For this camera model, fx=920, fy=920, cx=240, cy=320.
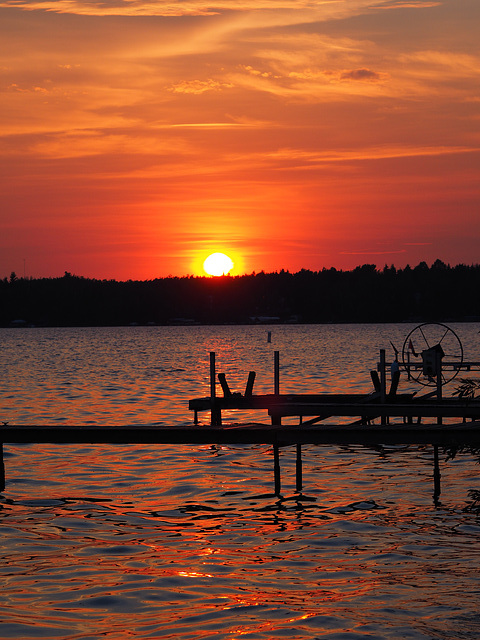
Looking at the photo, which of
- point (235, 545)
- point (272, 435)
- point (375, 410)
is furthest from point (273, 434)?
point (375, 410)

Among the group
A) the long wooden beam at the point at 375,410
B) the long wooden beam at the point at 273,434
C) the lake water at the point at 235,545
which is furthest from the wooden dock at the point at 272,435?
the long wooden beam at the point at 375,410

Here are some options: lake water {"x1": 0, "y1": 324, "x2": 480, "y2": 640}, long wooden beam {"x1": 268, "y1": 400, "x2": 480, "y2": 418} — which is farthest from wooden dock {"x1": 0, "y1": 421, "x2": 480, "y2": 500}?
long wooden beam {"x1": 268, "y1": 400, "x2": 480, "y2": 418}

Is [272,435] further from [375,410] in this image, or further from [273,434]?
[375,410]

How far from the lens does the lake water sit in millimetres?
12211

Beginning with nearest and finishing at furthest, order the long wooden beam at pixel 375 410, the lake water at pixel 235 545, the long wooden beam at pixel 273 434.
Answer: the lake water at pixel 235 545, the long wooden beam at pixel 273 434, the long wooden beam at pixel 375 410

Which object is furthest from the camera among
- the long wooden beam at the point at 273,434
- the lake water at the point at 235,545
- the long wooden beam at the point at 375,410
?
the long wooden beam at the point at 375,410

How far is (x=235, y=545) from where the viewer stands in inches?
652

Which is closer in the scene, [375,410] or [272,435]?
[272,435]

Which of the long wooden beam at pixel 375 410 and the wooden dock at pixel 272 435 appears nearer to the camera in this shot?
the wooden dock at pixel 272 435

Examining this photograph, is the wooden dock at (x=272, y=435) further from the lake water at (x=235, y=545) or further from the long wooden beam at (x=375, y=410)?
the long wooden beam at (x=375, y=410)

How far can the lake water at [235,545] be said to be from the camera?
40.1 ft

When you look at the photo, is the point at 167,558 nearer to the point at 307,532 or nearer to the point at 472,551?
the point at 307,532

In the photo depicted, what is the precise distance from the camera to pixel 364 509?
19.9 metres

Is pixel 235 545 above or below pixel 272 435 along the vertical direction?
below
